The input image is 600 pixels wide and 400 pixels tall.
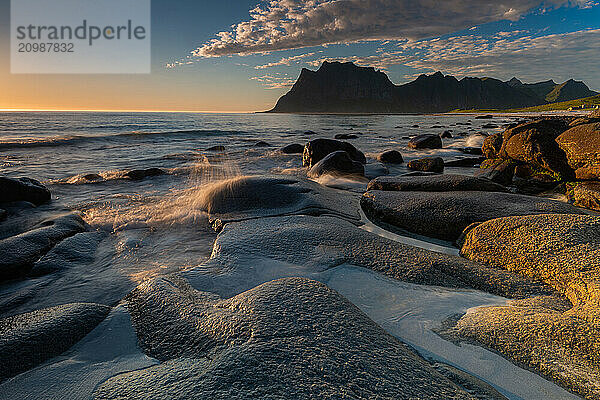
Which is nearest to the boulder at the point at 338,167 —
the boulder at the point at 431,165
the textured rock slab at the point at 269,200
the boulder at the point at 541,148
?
the boulder at the point at 431,165

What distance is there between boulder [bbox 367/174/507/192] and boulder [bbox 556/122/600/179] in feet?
6.73

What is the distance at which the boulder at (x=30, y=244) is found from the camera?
3.02 m

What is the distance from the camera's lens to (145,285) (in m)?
2.59

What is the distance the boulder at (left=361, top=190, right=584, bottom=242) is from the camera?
371 centimetres

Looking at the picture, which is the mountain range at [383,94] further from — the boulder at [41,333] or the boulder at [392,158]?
the boulder at [41,333]

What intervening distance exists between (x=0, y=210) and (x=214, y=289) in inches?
178

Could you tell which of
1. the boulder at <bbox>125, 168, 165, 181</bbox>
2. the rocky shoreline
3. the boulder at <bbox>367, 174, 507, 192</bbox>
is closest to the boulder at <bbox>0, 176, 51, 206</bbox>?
the rocky shoreline

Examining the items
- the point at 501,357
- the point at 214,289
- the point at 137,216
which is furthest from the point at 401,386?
the point at 137,216

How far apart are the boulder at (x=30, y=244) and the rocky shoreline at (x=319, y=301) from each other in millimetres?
17

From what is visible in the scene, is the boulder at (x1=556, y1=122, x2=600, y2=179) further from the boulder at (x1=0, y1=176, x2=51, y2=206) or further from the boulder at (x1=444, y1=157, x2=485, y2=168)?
the boulder at (x1=0, y1=176, x2=51, y2=206)

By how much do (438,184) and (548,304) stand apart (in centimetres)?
300

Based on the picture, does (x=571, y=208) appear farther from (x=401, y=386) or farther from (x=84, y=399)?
(x=84, y=399)

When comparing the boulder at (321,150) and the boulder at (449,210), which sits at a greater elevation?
the boulder at (321,150)

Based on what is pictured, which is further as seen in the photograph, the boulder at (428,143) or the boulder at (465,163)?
the boulder at (428,143)
